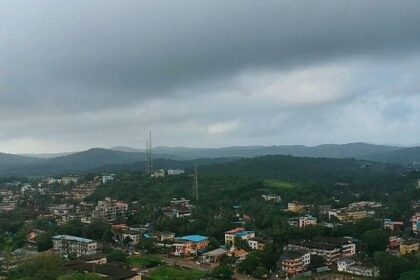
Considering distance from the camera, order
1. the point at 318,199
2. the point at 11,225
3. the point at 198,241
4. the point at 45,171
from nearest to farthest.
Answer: the point at 198,241
the point at 11,225
the point at 318,199
the point at 45,171

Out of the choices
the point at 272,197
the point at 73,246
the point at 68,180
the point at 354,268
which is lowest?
the point at 354,268

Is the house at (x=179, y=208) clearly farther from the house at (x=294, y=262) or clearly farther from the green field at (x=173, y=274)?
the green field at (x=173, y=274)

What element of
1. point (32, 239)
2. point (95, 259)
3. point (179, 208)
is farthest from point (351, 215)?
point (32, 239)

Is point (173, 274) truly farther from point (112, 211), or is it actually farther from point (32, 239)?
point (112, 211)

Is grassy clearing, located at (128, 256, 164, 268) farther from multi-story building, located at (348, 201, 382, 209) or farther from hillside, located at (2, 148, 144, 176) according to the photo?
Result: hillside, located at (2, 148, 144, 176)

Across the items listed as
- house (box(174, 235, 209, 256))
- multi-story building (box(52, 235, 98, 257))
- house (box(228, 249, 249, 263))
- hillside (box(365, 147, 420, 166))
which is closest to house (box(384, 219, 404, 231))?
house (box(228, 249, 249, 263))

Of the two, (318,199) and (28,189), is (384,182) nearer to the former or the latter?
(318,199)

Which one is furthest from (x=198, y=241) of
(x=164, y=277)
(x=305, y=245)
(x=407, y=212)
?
(x=407, y=212)
